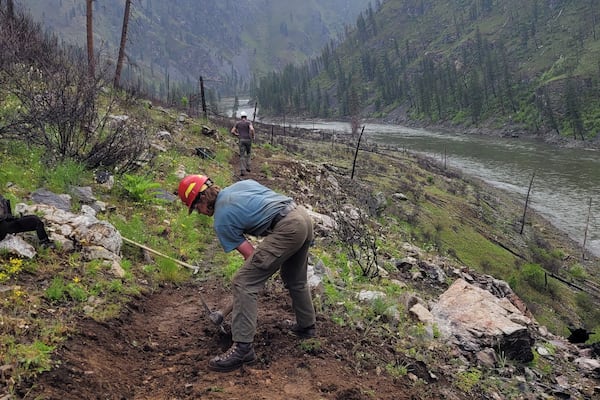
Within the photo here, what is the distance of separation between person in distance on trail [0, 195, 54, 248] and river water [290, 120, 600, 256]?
33.2m

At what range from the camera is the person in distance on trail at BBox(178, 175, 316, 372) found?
460 cm

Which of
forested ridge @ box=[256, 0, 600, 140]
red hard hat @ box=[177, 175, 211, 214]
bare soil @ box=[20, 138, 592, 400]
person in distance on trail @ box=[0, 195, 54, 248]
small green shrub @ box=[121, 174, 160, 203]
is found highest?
forested ridge @ box=[256, 0, 600, 140]

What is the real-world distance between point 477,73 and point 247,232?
428ft

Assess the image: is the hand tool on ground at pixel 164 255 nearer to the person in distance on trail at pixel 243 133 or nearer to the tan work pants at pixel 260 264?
the tan work pants at pixel 260 264

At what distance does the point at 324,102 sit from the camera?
149000 mm

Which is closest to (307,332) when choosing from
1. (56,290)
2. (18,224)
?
(56,290)

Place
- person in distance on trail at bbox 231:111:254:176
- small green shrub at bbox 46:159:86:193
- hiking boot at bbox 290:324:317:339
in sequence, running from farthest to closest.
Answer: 1. person in distance on trail at bbox 231:111:254:176
2. small green shrub at bbox 46:159:86:193
3. hiking boot at bbox 290:324:317:339

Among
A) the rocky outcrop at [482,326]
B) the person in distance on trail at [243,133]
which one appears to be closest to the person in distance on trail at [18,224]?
the rocky outcrop at [482,326]

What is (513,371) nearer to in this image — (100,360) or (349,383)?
(349,383)

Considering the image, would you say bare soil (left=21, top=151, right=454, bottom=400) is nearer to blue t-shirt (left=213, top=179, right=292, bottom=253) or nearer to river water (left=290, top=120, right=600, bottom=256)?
blue t-shirt (left=213, top=179, right=292, bottom=253)

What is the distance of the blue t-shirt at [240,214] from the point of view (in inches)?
181

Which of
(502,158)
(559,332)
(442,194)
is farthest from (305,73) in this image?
(559,332)

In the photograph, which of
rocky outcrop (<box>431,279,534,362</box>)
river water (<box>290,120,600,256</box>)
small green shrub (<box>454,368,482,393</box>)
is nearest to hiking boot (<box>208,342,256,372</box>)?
small green shrub (<box>454,368,482,393</box>)

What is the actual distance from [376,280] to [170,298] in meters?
4.34
